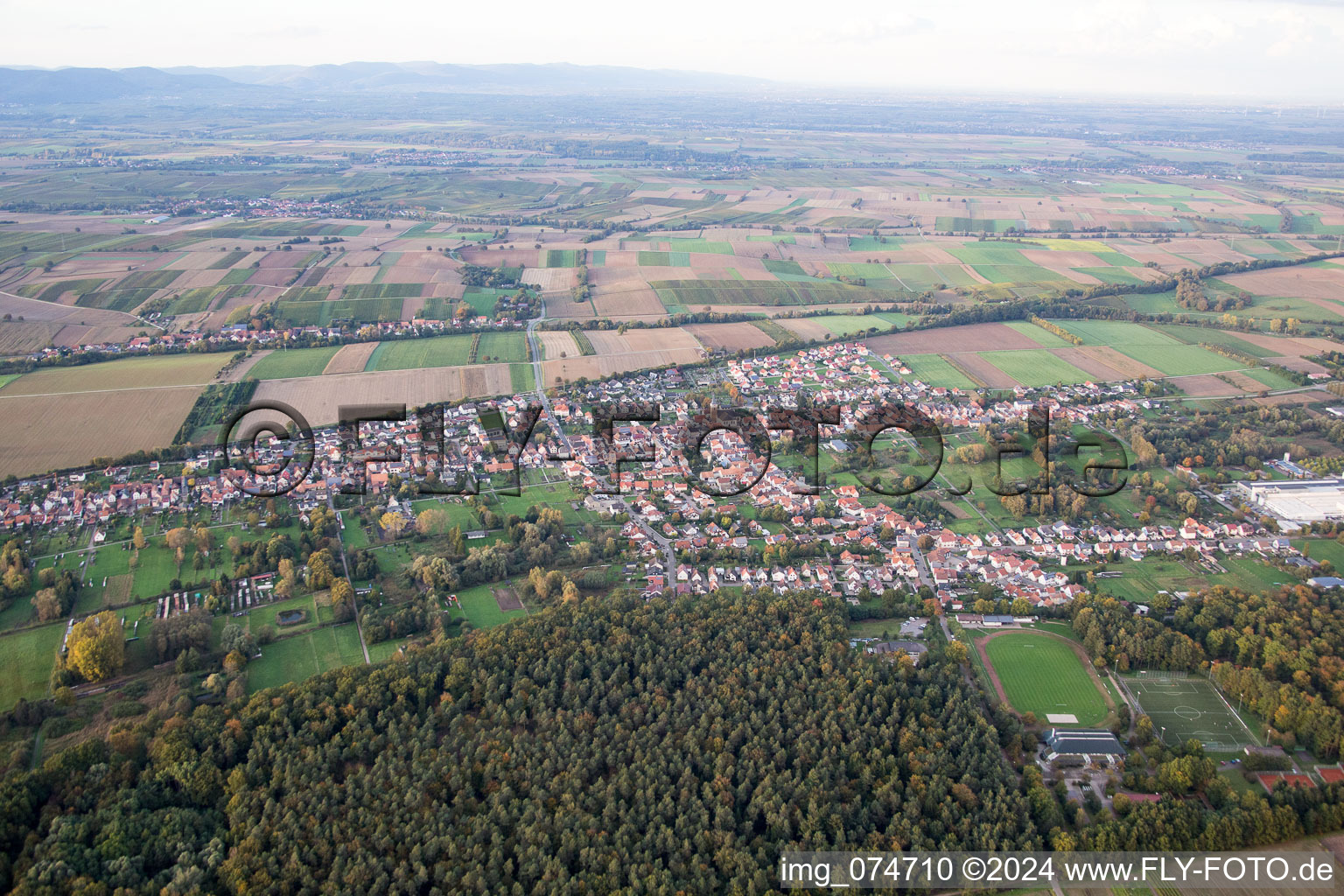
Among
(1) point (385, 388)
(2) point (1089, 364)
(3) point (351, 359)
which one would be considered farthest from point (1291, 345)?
(3) point (351, 359)

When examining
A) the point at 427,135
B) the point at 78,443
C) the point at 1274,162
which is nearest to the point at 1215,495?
the point at 78,443

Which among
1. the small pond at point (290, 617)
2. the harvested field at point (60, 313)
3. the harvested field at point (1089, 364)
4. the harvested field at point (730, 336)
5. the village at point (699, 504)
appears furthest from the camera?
the harvested field at point (60, 313)

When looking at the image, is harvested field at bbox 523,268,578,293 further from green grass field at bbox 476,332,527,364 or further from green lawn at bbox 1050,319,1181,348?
green lawn at bbox 1050,319,1181,348

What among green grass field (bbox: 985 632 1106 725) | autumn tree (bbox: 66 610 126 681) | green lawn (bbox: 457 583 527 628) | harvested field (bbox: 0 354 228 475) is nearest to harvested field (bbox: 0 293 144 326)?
harvested field (bbox: 0 354 228 475)

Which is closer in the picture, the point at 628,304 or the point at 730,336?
the point at 730,336

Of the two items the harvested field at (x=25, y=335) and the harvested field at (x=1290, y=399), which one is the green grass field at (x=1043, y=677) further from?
the harvested field at (x=25, y=335)

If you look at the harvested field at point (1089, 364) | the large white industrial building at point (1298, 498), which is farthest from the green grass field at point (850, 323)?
the large white industrial building at point (1298, 498)

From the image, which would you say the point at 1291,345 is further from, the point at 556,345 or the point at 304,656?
the point at 304,656
